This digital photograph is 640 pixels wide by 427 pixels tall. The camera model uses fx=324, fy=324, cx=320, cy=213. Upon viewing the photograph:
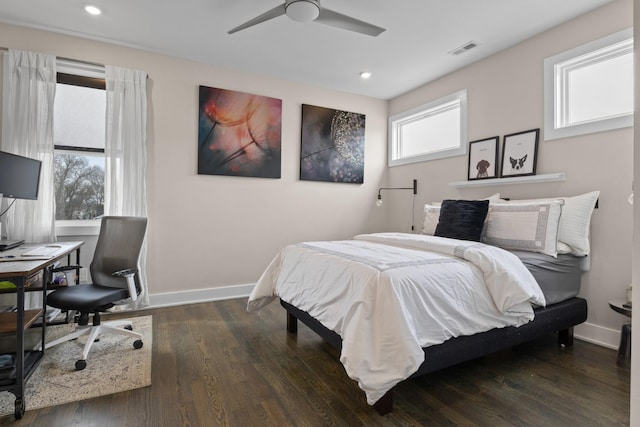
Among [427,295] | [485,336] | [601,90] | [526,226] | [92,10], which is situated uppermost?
[92,10]

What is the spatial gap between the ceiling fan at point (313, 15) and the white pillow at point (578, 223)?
2.06 m

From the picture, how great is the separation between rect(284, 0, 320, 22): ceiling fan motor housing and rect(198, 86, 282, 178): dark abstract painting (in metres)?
1.62

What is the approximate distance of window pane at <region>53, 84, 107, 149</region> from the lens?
3.17m

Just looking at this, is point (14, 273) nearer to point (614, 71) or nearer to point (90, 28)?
point (90, 28)

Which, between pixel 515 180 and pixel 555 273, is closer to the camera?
pixel 555 273

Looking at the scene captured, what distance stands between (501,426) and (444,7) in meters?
2.91

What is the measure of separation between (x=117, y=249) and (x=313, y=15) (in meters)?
2.37

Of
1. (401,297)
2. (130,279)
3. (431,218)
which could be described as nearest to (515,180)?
(431,218)

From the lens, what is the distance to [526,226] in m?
2.61

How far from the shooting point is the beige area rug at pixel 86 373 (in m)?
1.83

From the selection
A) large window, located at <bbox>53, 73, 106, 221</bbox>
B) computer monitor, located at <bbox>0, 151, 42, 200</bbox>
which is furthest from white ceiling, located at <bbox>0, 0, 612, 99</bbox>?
computer monitor, located at <bbox>0, 151, 42, 200</bbox>

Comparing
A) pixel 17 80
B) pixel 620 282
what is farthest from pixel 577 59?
pixel 17 80

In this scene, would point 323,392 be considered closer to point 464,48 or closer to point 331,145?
point 331,145

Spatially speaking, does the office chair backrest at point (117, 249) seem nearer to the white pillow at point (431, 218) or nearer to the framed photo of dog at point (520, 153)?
the white pillow at point (431, 218)
